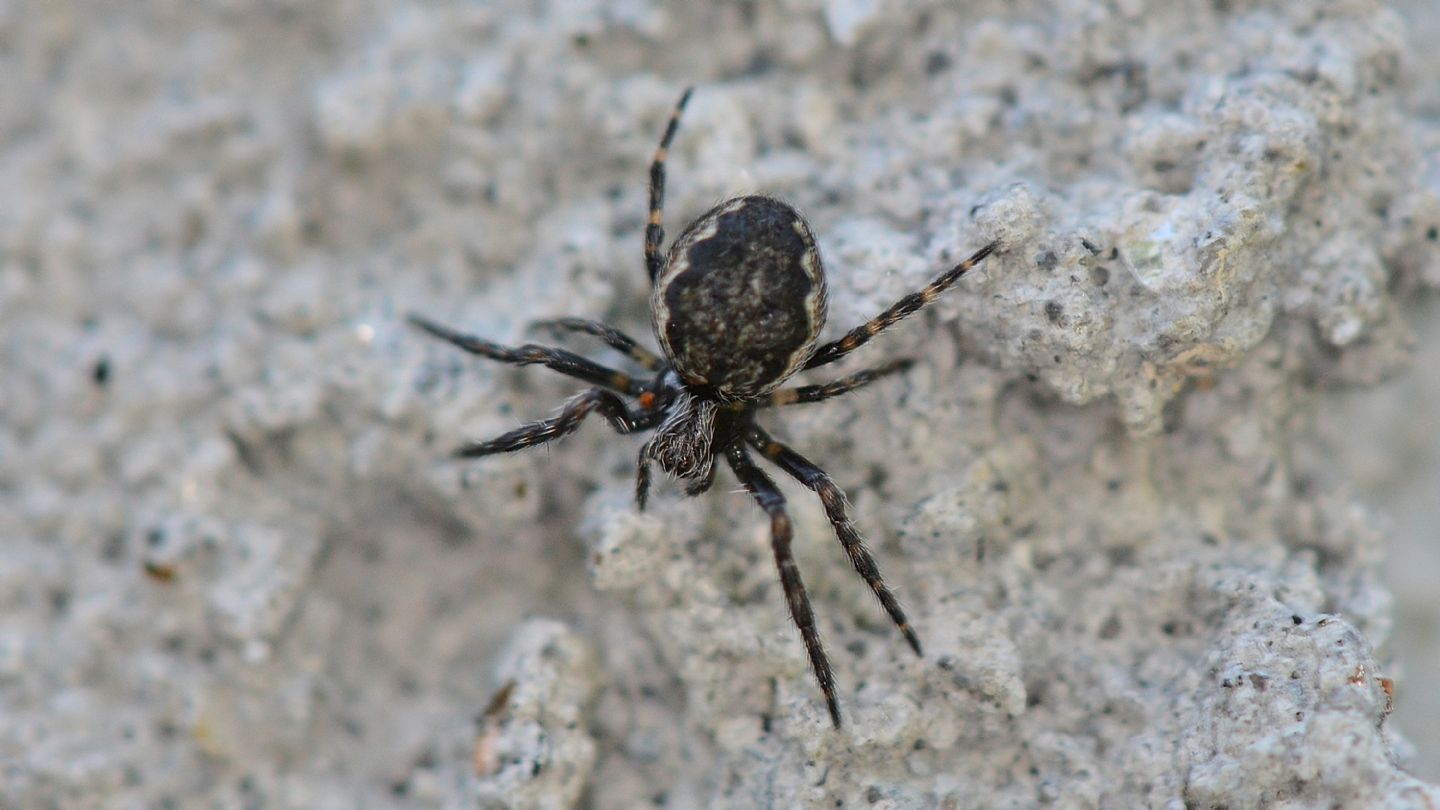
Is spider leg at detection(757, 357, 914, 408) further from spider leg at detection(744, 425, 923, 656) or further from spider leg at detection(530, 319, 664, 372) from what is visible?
spider leg at detection(530, 319, 664, 372)

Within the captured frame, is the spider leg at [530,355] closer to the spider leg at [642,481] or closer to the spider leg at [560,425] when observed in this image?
the spider leg at [560,425]

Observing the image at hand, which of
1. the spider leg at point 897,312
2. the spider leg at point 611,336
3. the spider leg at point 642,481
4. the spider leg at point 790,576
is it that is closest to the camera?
the spider leg at point 790,576

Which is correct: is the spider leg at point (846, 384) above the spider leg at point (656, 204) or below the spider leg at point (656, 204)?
below

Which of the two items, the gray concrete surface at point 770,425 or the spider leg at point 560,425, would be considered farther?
the spider leg at point 560,425

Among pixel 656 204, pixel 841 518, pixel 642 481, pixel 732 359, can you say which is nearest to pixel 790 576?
pixel 841 518

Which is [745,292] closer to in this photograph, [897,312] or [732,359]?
[732,359]

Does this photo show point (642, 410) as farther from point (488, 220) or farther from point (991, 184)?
point (991, 184)

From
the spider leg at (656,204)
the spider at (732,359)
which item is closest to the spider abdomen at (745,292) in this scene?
the spider at (732,359)
